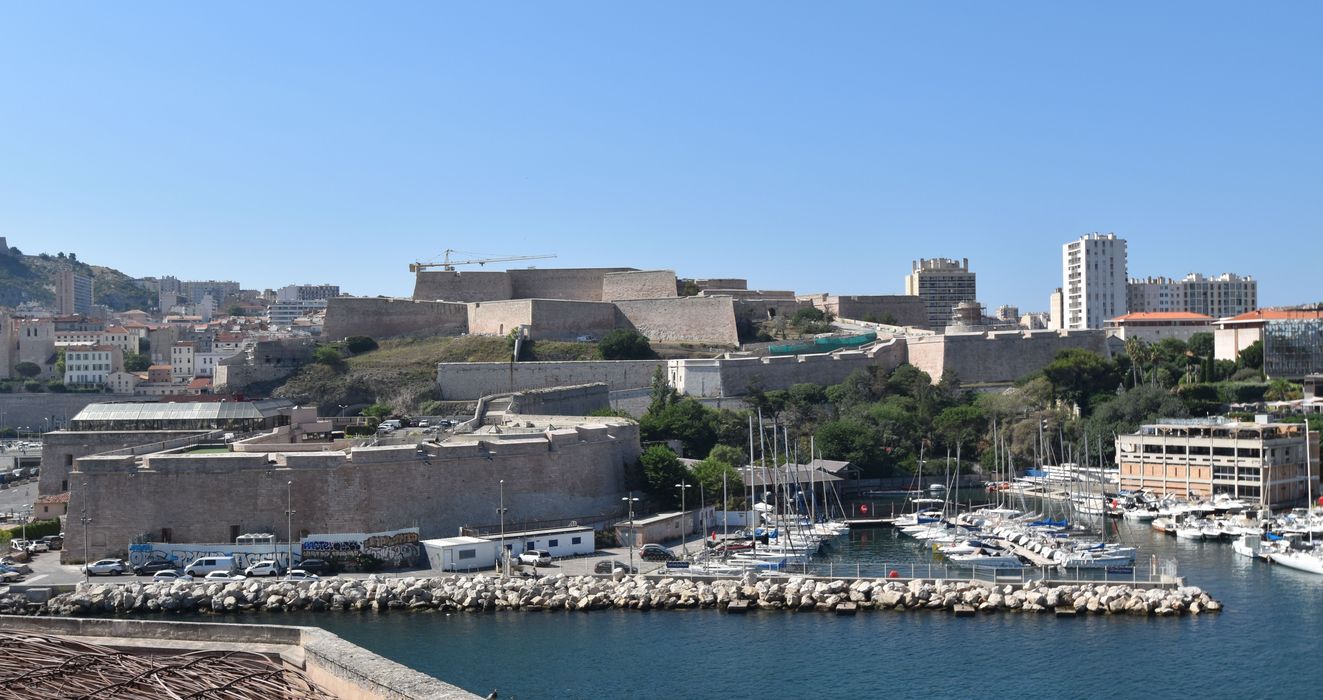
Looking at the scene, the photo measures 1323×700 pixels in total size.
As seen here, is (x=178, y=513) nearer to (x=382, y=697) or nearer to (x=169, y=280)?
(x=382, y=697)

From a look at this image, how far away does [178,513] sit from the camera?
19.7m

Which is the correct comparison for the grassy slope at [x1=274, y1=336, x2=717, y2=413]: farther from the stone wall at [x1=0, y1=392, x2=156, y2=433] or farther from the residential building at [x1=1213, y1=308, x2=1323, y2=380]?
the residential building at [x1=1213, y1=308, x2=1323, y2=380]

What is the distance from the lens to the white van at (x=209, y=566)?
18594 millimetres

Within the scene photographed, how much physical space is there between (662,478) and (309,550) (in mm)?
6404

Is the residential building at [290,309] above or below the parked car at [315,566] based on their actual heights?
above

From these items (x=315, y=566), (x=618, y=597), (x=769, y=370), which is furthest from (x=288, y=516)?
→ (x=769, y=370)

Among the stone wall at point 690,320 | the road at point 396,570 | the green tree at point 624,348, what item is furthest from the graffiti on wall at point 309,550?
the stone wall at point 690,320

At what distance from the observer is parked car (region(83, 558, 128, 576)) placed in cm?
1853

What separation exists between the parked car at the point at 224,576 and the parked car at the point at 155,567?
77 centimetres

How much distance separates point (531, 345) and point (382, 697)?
29894mm

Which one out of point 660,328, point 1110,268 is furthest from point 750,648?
point 1110,268

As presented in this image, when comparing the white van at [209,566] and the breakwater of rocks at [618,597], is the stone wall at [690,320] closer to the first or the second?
the white van at [209,566]

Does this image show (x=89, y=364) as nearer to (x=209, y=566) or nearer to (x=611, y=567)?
(x=209, y=566)

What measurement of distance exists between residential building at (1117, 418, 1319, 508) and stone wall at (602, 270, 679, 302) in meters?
15.7
